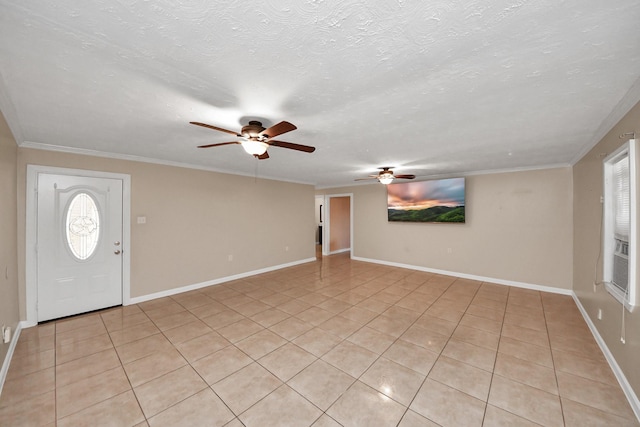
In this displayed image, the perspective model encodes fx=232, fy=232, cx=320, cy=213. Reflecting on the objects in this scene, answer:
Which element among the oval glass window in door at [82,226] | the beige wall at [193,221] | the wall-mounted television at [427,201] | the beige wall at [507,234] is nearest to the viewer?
the oval glass window in door at [82,226]

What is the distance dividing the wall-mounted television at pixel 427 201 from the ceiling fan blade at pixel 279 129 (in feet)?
14.6

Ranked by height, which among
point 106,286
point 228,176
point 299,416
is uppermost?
point 228,176

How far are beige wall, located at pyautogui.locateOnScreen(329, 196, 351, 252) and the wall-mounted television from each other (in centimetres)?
244

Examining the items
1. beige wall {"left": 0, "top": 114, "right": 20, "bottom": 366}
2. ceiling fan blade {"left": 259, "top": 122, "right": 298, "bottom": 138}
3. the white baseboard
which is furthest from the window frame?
beige wall {"left": 0, "top": 114, "right": 20, "bottom": 366}

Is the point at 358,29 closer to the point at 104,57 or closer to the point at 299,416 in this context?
the point at 104,57

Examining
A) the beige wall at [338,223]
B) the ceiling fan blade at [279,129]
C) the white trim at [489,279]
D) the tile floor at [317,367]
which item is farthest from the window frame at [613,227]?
the beige wall at [338,223]

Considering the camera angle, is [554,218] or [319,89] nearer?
[319,89]

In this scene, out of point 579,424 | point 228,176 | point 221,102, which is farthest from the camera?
point 228,176

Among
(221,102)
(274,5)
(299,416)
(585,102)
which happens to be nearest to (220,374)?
(299,416)

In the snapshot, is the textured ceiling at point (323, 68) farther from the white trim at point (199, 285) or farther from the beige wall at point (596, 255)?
the white trim at point (199, 285)

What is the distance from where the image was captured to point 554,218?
13.7 ft

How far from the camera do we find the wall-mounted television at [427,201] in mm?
5066

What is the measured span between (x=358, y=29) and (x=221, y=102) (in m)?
1.24

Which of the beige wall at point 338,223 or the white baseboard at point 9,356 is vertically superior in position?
the beige wall at point 338,223
